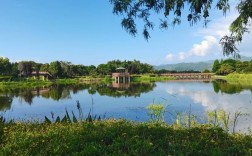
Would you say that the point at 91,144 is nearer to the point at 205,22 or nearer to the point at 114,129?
the point at 114,129

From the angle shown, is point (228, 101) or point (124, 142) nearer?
point (124, 142)

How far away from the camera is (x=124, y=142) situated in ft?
18.6

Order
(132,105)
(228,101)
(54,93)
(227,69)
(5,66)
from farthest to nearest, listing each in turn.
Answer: (227,69) < (5,66) < (54,93) < (228,101) < (132,105)

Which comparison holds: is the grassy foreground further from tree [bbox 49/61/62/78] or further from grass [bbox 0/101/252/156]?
tree [bbox 49/61/62/78]

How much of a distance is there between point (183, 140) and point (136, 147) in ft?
3.74

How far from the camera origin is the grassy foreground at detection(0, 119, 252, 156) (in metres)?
5.14

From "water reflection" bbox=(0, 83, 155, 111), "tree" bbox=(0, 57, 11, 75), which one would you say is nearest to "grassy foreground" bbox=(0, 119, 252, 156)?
"water reflection" bbox=(0, 83, 155, 111)

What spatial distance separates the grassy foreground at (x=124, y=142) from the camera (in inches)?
202

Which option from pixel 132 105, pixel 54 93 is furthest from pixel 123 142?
pixel 54 93

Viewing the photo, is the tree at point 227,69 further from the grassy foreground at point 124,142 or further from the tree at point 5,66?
the grassy foreground at point 124,142

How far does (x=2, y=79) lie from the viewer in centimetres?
6291

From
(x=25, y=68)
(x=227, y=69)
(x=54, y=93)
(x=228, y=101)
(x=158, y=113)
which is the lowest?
(x=54, y=93)

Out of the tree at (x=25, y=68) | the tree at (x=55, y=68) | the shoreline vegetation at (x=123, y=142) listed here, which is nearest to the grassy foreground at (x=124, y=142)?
the shoreline vegetation at (x=123, y=142)

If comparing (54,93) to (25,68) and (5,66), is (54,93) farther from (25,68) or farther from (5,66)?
(25,68)
